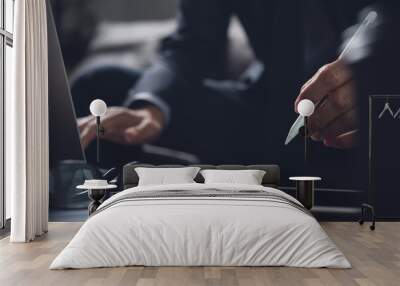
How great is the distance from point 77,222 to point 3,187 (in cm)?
118

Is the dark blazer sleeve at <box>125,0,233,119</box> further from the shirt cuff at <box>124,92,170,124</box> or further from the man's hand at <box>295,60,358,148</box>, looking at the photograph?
the man's hand at <box>295,60,358,148</box>

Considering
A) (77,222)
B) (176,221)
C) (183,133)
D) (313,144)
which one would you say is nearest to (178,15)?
(183,133)

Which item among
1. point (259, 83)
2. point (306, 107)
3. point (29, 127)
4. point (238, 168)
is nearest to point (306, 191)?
point (238, 168)

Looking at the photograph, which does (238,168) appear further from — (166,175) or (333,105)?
(333,105)

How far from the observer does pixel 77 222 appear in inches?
308

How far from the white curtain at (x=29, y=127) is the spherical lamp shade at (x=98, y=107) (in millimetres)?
658

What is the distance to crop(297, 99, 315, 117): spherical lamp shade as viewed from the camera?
7.38m

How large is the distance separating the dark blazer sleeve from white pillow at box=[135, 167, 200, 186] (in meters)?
0.95

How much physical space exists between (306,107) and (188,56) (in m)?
1.73

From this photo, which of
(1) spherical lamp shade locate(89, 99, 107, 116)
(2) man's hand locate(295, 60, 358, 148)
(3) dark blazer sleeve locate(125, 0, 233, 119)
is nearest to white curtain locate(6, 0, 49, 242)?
(1) spherical lamp shade locate(89, 99, 107, 116)

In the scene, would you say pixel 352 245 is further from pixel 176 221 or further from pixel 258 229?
pixel 176 221

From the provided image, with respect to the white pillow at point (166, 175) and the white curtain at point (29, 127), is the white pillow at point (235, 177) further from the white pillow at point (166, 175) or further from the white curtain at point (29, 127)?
the white curtain at point (29, 127)

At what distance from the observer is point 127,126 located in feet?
25.8

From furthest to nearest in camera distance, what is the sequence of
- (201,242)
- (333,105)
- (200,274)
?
(333,105) < (201,242) < (200,274)
